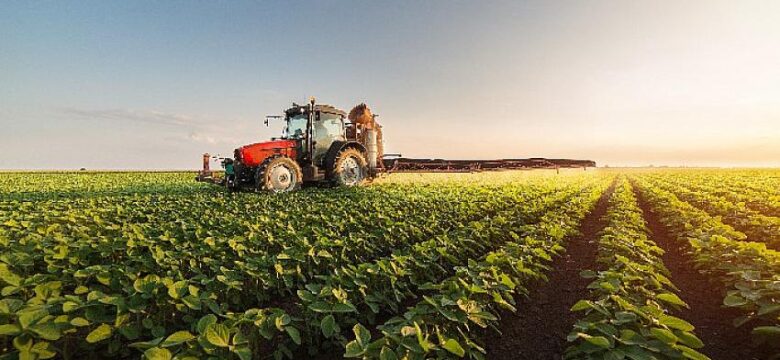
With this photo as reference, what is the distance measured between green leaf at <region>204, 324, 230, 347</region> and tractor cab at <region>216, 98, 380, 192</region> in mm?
9561

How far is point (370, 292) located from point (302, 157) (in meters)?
9.77

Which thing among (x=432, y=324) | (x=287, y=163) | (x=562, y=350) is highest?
(x=287, y=163)

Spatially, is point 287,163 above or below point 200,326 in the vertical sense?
above

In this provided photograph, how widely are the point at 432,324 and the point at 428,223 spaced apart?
4.51 m

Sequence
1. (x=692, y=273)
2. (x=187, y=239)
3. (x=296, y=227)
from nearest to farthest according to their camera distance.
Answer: (x=187, y=239) → (x=692, y=273) → (x=296, y=227)

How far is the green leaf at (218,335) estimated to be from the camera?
7.89ft

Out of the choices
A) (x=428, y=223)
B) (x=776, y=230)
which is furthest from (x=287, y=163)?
(x=776, y=230)

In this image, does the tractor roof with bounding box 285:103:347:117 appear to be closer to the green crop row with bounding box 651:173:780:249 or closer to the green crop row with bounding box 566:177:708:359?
the green crop row with bounding box 566:177:708:359

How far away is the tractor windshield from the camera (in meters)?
13.3

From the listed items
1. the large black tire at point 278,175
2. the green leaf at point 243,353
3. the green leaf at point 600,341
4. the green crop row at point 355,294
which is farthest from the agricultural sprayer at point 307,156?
the green leaf at point 600,341

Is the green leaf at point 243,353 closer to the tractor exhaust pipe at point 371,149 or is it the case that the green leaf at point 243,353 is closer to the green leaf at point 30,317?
the green leaf at point 30,317

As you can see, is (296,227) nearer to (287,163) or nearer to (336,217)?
(336,217)

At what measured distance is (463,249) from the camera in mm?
5766

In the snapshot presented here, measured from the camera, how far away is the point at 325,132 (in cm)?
1359
